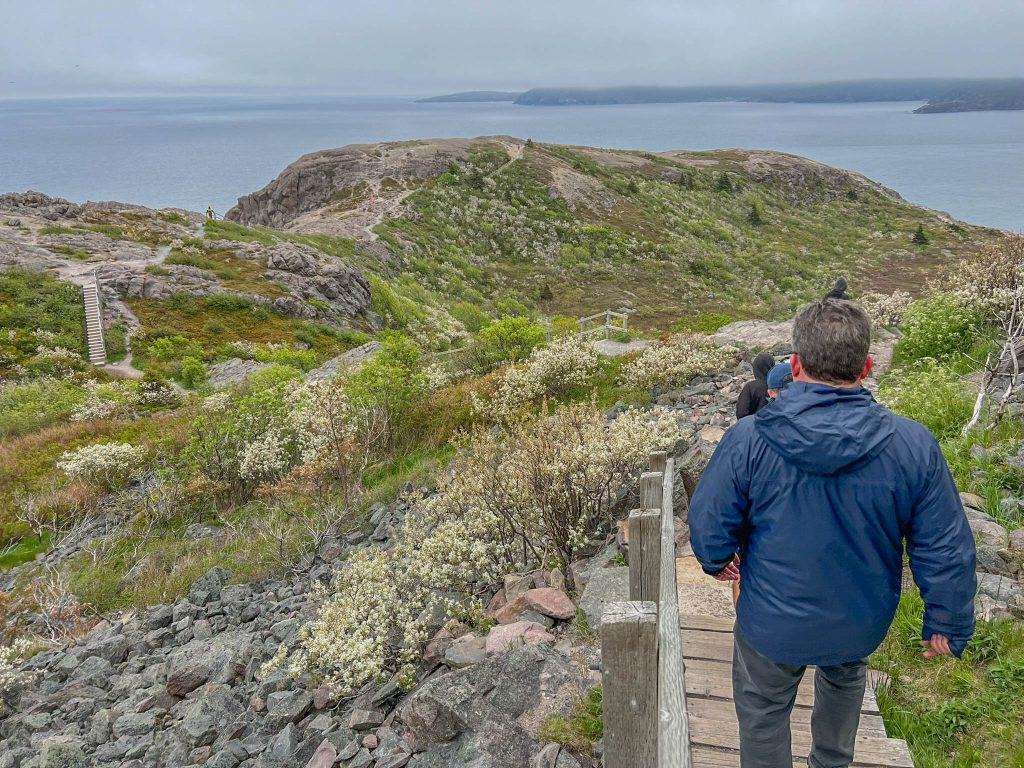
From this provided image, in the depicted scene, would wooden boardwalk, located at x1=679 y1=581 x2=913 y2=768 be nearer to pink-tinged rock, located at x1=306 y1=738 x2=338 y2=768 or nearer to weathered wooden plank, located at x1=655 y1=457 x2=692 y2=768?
weathered wooden plank, located at x1=655 y1=457 x2=692 y2=768

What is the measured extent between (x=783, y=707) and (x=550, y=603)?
120 inches

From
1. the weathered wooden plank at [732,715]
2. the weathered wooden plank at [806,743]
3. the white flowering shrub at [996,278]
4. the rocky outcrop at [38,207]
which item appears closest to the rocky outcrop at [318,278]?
the rocky outcrop at [38,207]

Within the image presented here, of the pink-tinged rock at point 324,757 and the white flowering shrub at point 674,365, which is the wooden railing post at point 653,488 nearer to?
the pink-tinged rock at point 324,757

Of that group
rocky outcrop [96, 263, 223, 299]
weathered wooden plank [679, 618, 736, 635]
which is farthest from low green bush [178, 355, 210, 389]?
weathered wooden plank [679, 618, 736, 635]

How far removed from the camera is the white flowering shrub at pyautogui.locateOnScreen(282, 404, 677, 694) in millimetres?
5903

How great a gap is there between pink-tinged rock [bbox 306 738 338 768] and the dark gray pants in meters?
→ 3.48

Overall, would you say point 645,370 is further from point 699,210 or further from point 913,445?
point 699,210

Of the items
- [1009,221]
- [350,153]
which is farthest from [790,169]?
[350,153]

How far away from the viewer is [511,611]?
5.87 metres

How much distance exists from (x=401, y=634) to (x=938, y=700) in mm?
4524

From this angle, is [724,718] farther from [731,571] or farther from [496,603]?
[496,603]

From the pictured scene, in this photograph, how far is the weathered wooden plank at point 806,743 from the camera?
11.2 ft

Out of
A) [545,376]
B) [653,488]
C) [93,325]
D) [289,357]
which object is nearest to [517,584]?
[653,488]

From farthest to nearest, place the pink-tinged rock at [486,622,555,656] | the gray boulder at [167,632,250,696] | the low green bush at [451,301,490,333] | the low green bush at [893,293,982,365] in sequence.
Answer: the low green bush at [451,301,490,333]
the low green bush at [893,293,982,365]
the gray boulder at [167,632,250,696]
the pink-tinged rock at [486,622,555,656]
